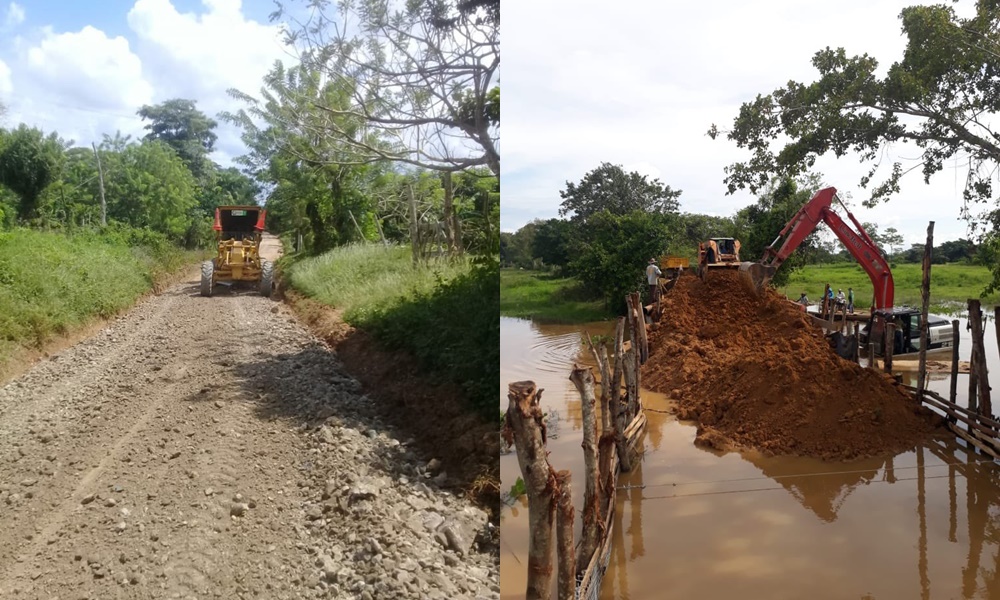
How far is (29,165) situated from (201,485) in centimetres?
137

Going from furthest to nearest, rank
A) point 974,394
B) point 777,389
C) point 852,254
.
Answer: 1. point 852,254
2. point 777,389
3. point 974,394

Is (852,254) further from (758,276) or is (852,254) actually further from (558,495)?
(558,495)

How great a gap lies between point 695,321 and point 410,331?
566cm

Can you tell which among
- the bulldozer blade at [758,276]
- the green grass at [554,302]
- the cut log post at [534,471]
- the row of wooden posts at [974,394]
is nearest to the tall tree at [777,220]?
the green grass at [554,302]

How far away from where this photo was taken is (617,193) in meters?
20.2

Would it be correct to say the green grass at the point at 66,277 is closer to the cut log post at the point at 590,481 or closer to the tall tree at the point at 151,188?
the tall tree at the point at 151,188

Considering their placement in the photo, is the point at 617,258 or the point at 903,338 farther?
the point at 617,258

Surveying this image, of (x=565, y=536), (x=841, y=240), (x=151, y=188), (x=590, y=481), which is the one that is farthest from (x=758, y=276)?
(x=151, y=188)

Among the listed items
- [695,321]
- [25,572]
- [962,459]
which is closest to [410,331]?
[25,572]

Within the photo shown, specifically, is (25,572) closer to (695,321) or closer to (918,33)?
(918,33)

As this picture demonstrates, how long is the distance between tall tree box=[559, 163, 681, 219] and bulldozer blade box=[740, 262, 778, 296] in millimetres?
11514

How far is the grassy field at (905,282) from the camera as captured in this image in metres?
16.1

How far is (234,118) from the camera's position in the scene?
105 inches

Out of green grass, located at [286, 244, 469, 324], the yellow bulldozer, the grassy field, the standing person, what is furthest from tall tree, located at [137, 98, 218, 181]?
the grassy field
